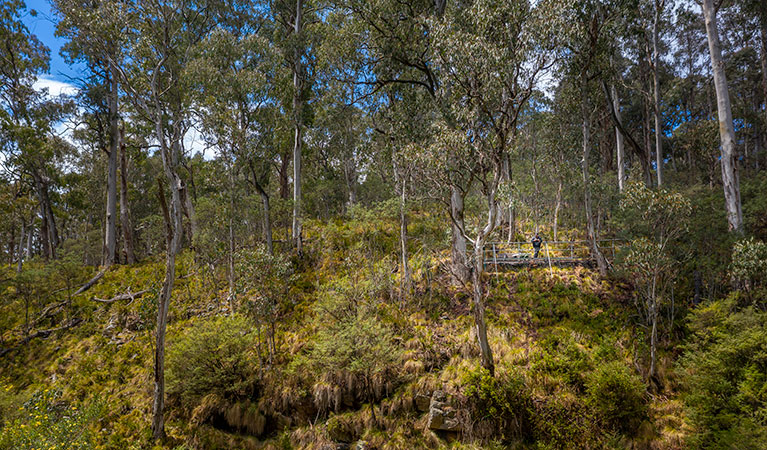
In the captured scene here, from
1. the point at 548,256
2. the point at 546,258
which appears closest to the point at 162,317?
the point at 548,256

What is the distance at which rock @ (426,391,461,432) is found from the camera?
30.2 ft

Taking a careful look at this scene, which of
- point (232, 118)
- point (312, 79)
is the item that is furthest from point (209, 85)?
point (312, 79)

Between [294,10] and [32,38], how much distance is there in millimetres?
16523

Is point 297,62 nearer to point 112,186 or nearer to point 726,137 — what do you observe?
point 112,186

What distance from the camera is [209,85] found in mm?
15539

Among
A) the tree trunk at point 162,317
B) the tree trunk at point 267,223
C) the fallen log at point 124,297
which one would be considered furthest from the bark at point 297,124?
the fallen log at point 124,297

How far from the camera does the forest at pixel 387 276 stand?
29.9 feet

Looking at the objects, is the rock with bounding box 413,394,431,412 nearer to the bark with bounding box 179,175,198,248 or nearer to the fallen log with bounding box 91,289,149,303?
the bark with bounding box 179,175,198,248

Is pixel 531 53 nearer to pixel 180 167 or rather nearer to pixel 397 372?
pixel 397 372

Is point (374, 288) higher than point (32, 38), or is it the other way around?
point (32, 38)

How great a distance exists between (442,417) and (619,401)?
461cm

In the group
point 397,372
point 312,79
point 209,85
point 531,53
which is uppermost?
point 312,79

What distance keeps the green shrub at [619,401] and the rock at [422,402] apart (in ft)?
14.2

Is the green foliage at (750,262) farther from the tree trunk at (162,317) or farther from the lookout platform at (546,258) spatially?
the tree trunk at (162,317)
